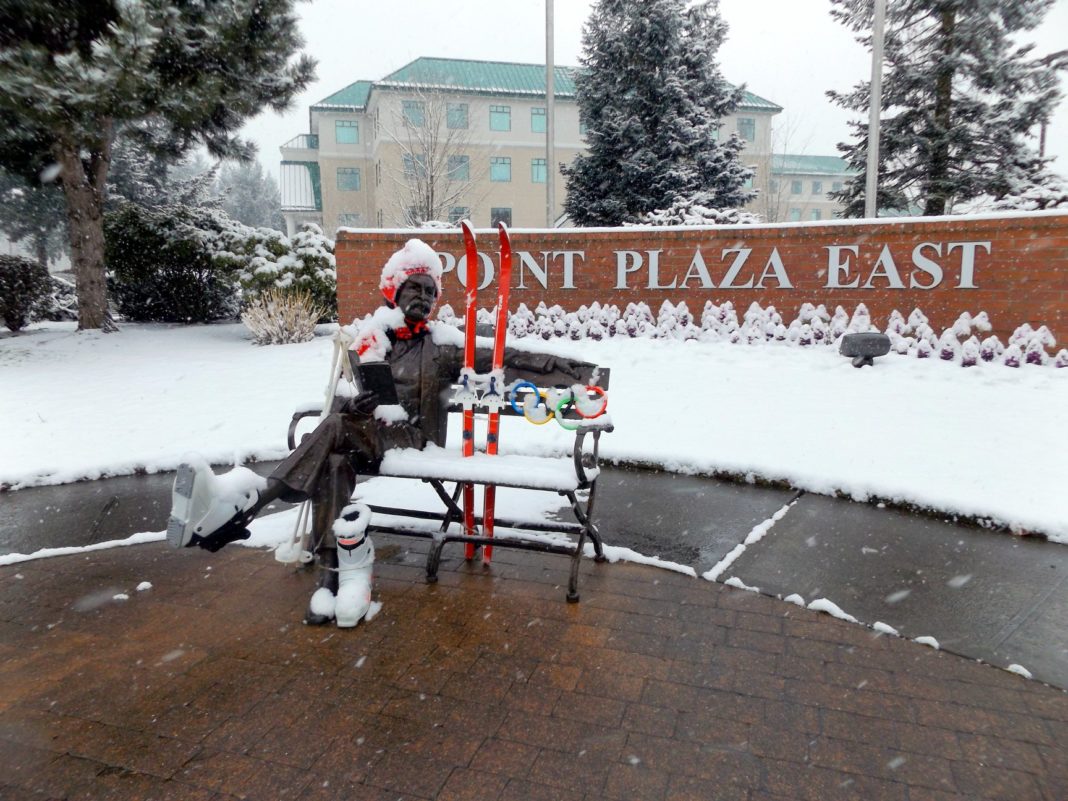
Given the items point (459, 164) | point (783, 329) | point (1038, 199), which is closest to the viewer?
point (783, 329)

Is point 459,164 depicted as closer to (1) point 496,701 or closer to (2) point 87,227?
(2) point 87,227

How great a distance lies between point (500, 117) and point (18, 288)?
85.6 feet

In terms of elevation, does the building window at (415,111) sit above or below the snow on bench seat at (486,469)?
above

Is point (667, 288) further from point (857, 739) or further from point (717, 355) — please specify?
point (857, 739)

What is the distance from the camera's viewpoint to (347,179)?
3738 centimetres

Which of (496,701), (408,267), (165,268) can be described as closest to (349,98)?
(165,268)

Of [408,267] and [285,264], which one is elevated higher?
[285,264]

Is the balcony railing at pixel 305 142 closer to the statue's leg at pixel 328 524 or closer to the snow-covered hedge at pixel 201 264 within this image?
the snow-covered hedge at pixel 201 264

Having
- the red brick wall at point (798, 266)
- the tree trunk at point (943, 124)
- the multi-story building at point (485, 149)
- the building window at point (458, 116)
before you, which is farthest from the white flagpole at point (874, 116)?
the multi-story building at point (485, 149)

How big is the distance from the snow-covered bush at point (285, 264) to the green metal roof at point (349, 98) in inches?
1072

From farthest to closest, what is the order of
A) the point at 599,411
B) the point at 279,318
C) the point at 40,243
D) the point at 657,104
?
the point at 40,243, the point at 657,104, the point at 279,318, the point at 599,411

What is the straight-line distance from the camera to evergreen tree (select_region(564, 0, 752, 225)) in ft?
58.9

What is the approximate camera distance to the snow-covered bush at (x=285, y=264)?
11.5 metres

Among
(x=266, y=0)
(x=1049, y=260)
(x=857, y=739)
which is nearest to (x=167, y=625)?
(x=857, y=739)
